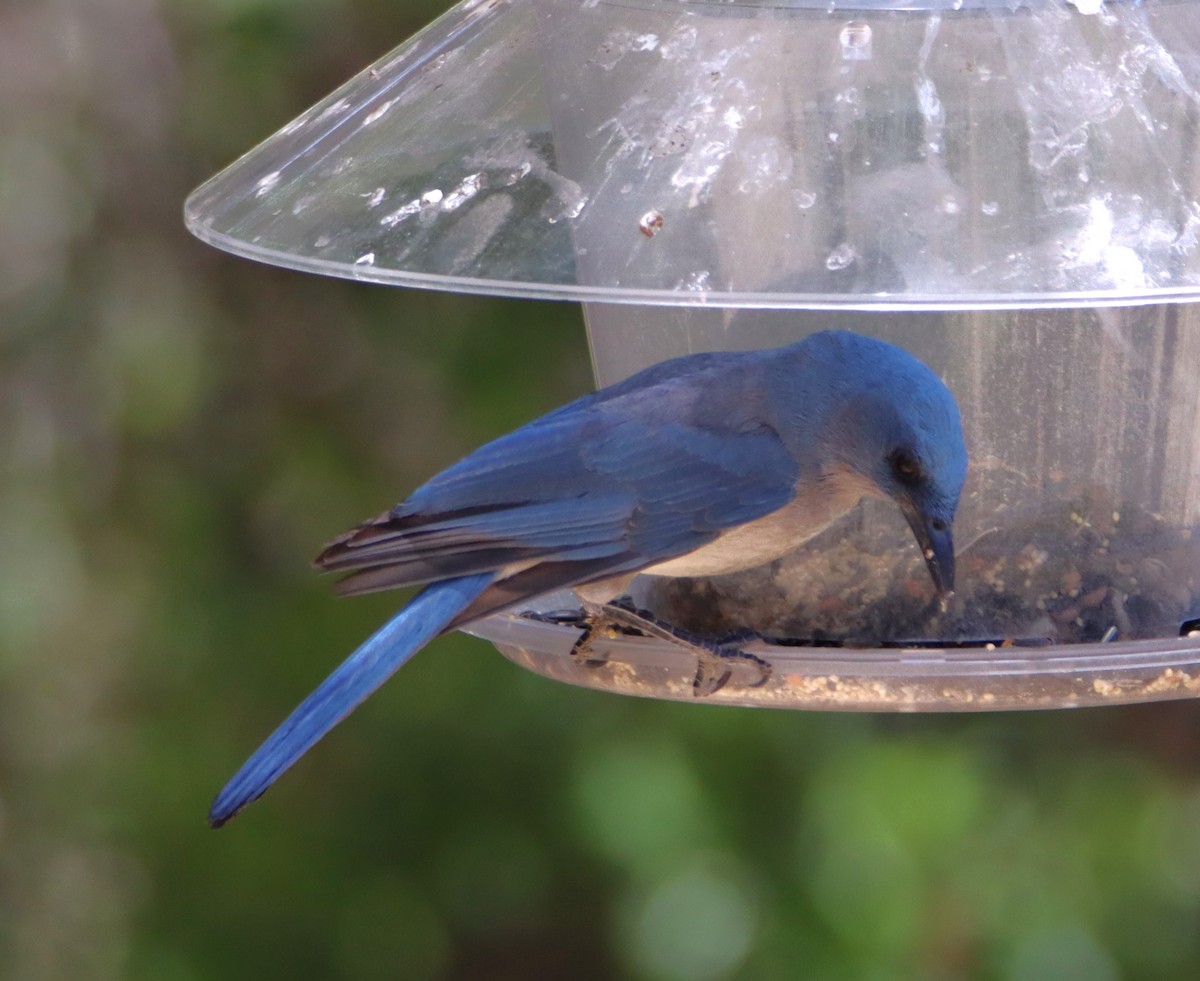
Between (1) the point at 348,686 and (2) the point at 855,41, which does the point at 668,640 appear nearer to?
(1) the point at 348,686

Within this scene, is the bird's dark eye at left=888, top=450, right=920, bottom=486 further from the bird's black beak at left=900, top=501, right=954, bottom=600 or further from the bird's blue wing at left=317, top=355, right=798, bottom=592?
the bird's blue wing at left=317, top=355, right=798, bottom=592

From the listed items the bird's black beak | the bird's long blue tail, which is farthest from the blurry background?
the bird's long blue tail

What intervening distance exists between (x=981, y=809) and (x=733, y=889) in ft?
2.38

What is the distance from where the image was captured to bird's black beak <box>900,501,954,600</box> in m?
2.79

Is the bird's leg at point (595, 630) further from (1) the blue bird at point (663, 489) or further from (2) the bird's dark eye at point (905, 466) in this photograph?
(2) the bird's dark eye at point (905, 466)

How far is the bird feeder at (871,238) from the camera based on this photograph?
7.59 ft

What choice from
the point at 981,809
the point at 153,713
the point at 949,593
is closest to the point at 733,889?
the point at 981,809

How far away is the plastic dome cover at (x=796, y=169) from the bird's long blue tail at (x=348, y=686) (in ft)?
1.90

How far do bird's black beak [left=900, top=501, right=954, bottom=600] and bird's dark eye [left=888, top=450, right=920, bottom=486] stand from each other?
0.05 meters

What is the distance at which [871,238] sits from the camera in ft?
7.57

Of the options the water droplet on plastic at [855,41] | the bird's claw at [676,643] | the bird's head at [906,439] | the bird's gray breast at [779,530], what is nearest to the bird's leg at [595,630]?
the bird's claw at [676,643]

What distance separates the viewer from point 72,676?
5.30 metres

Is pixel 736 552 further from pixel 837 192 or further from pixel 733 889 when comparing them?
pixel 733 889

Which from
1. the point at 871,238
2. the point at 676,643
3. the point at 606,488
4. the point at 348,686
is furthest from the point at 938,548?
the point at 348,686
